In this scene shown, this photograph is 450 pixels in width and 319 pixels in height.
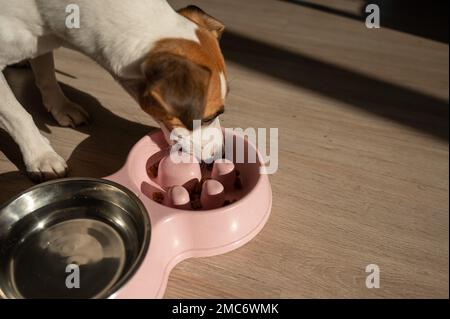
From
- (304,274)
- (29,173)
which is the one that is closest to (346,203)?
(304,274)

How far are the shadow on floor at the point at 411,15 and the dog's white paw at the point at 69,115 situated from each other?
1.62m

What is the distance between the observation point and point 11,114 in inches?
50.4

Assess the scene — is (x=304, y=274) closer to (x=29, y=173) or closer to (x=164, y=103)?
(x=164, y=103)

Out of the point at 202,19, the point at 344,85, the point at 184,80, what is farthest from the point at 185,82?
the point at 344,85

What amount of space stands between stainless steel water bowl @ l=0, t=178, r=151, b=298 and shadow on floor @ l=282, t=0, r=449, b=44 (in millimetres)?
1948

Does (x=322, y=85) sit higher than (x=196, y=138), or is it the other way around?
(x=196, y=138)

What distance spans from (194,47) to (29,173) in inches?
26.6

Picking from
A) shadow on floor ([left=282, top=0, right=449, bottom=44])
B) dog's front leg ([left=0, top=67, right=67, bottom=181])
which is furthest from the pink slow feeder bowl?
shadow on floor ([left=282, top=0, right=449, bottom=44])

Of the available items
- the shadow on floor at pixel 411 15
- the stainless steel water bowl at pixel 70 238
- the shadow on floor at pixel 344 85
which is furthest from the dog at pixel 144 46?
the shadow on floor at pixel 411 15

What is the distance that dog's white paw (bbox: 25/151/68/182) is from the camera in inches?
52.9

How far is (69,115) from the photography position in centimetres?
158

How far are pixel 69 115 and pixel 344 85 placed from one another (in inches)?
45.5

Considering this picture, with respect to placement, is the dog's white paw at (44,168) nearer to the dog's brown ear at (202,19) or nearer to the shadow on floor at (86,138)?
the shadow on floor at (86,138)

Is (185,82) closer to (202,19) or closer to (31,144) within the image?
(202,19)
